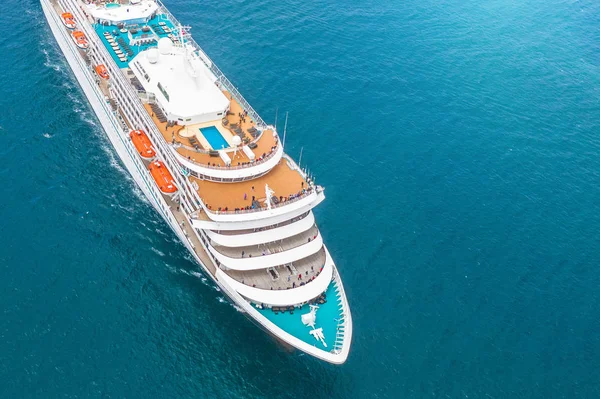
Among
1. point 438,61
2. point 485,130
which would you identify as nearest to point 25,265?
point 485,130

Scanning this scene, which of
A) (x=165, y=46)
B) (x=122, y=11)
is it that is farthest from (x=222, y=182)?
(x=122, y=11)

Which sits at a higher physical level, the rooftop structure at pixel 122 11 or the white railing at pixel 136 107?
the rooftop structure at pixel 122 11

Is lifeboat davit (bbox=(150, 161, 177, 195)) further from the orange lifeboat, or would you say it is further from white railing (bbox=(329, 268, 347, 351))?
white railing (bbox=(329, 268, 347, 351))

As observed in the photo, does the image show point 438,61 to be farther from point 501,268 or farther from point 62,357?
point 62,357

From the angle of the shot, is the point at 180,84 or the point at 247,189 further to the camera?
the point at 180,84

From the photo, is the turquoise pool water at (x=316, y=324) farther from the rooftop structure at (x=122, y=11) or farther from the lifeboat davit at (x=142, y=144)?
the rooftop structure at (x=122, y=11)

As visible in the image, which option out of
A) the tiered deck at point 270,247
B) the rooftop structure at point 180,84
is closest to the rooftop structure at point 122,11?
the rooftop structure at point 180,84

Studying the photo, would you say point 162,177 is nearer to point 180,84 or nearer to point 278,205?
point 180,84
